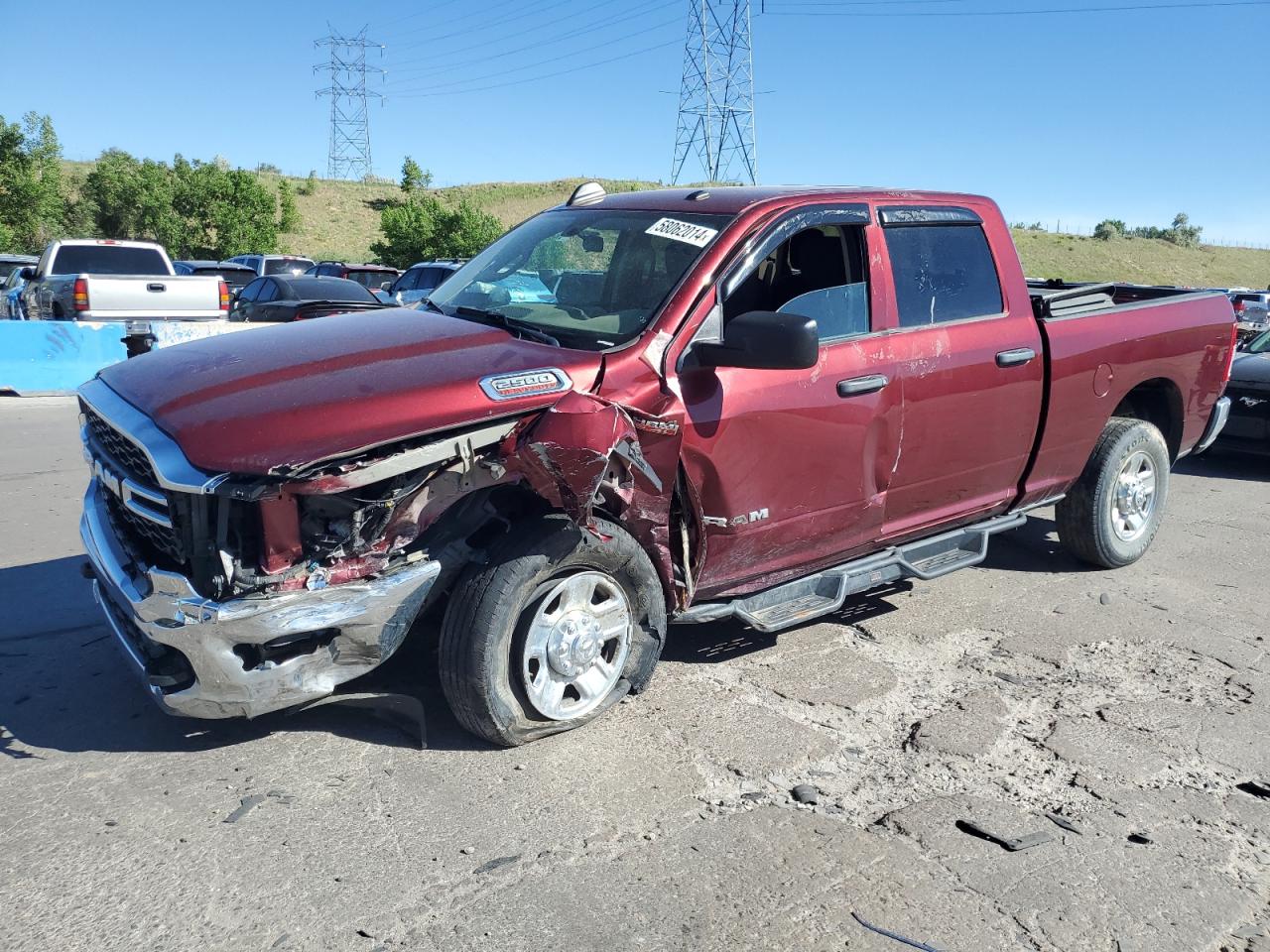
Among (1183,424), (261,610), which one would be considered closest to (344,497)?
(261,610)

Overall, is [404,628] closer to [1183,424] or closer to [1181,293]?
[1183,424]

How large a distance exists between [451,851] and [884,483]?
248 centimetres

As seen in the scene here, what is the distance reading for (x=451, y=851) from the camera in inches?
123

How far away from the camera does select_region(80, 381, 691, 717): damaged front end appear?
312 cm

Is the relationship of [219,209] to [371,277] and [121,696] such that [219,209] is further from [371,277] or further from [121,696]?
[121,696]

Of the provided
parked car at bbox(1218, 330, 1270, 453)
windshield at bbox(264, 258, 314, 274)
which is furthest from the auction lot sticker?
windshield at bbox(264, 258, 314, 274)

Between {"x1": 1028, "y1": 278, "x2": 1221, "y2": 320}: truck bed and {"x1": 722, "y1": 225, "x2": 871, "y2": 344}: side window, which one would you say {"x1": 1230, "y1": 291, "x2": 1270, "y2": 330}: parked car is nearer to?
{"x1": 1028, "y1": 278, "x2": 1221, "y2": 320}: truck bed

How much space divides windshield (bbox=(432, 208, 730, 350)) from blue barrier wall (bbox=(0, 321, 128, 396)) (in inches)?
385

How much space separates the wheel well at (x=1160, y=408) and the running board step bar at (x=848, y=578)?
1.39m

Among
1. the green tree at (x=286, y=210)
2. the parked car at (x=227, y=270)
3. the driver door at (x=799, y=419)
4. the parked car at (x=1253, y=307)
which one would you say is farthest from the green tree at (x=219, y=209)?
the driver door at (x=799, y=419)

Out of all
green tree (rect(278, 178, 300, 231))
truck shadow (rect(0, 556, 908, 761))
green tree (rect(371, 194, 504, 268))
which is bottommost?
truck shadow (rect(0, 556, 908, 761))

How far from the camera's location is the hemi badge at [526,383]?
340 centimetres

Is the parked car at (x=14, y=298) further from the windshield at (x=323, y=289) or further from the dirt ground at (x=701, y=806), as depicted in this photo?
the dirt ground at (x=701, y=806)

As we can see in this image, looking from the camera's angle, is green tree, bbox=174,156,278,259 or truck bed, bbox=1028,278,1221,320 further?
green tree, bbox=174,156,278,259
